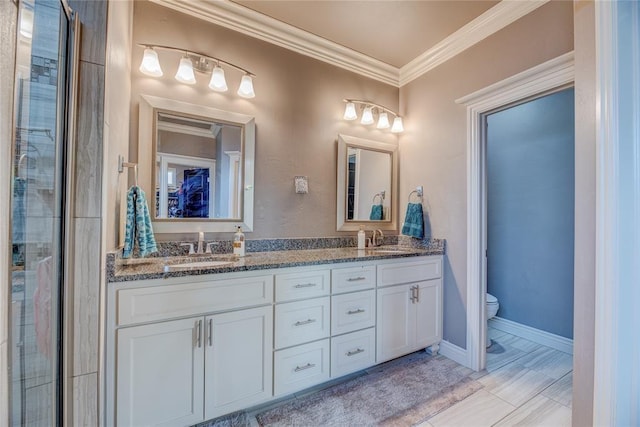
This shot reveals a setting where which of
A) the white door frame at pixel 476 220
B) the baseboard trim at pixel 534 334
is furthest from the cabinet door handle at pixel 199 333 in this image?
the baseboard trim at pixel 534 334

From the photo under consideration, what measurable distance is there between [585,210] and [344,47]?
212cm

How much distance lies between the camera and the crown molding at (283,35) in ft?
6.21

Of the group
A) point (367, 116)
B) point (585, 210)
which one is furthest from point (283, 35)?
point (585, 210)

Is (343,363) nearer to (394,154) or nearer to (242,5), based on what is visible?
(394,154)

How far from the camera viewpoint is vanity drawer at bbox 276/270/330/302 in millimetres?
1586

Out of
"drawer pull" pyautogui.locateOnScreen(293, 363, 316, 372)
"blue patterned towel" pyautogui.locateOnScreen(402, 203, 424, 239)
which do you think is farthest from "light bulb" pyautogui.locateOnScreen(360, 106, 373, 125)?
"drawer pull" pyautogui.locateOnScreen(293, 363, 316, 372)

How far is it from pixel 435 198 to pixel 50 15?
98.5 inches

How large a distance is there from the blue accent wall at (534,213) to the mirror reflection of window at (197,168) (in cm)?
234

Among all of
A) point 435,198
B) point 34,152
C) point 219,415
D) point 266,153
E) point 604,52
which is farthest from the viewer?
point 435,198

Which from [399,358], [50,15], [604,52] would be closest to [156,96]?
[50,15]

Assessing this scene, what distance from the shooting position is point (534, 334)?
2535 millimetres

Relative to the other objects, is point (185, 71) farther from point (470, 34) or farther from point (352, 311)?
point (470, 34)

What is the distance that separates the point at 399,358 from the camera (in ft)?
7.21

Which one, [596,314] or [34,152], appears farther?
[596,314]
